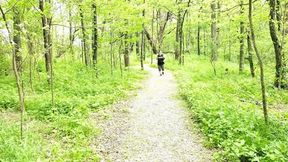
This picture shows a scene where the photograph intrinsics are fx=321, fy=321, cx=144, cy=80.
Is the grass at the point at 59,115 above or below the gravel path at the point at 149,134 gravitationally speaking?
above

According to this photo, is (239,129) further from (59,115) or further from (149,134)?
(59,115)

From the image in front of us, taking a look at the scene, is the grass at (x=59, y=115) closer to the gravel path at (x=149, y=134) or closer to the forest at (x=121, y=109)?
the forest at (x=121, y=109)

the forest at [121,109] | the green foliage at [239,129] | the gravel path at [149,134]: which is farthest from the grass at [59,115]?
the green foliage at [239,129]

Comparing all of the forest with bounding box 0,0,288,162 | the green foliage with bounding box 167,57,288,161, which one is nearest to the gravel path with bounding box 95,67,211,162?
the forest with bounding box 0,0,288,162

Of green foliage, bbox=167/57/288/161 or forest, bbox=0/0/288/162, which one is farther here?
forest, bbox=0/0/288/162

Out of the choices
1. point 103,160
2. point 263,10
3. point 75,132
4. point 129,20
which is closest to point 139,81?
point 129,20

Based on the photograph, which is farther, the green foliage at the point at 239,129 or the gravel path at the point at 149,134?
the gravel path at the point at 149,134

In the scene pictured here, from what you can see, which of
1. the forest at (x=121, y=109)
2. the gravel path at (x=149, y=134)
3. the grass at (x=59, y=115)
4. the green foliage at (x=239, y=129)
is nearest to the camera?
the green foliage at (x=239, y=129)

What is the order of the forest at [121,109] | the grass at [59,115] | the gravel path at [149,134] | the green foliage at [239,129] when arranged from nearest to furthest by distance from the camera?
1. the green foliage at [239,129]
2. the grass at [59,115]
3. the forest at [121,109]
4. the gravel path at [149,134]

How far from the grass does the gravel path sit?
1.79 feet

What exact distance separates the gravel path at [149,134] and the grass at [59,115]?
54cm

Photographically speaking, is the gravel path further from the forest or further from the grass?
the grass

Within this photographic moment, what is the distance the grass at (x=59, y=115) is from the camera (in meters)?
7.00

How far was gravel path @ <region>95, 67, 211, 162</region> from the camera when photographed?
7.68m
